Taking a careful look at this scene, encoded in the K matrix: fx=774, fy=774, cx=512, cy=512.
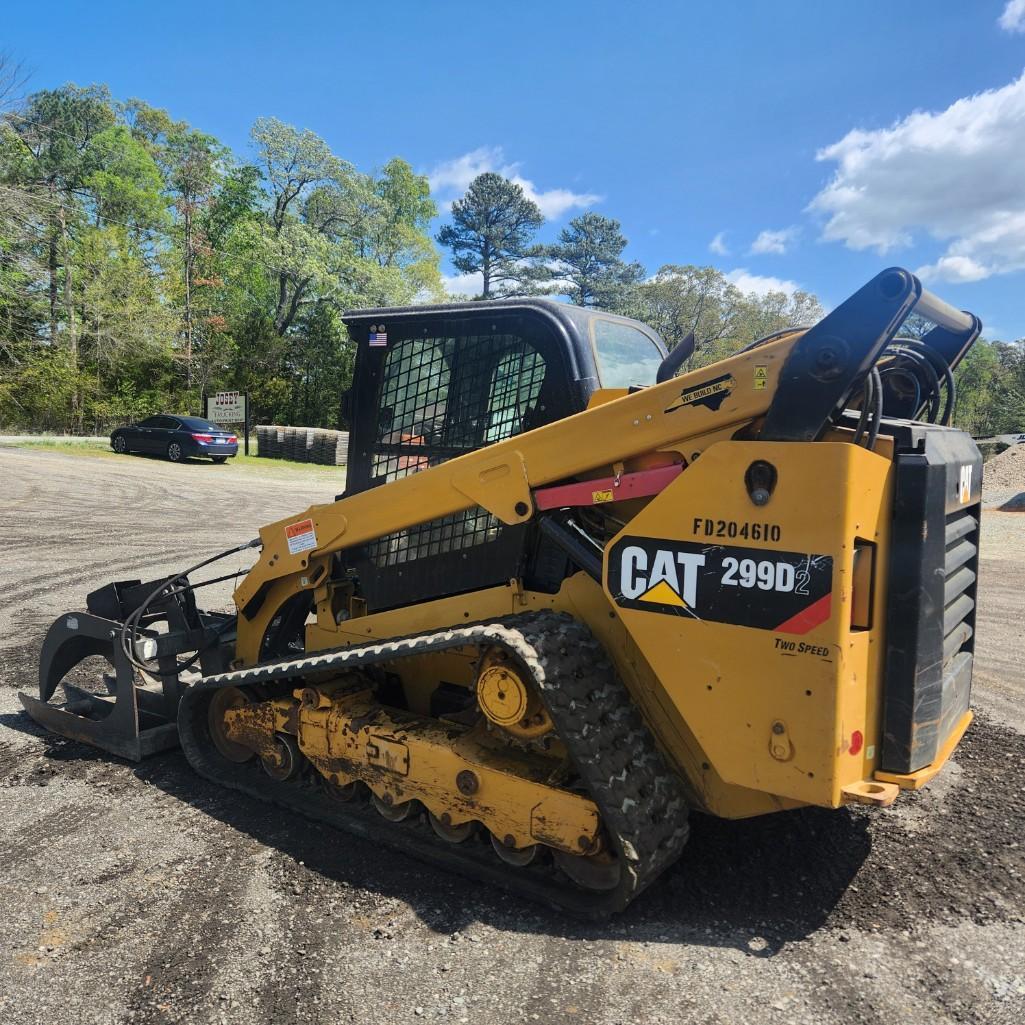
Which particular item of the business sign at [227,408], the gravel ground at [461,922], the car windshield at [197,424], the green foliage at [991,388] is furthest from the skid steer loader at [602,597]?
the green foliage at [991,388]

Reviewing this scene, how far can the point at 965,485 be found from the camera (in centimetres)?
306

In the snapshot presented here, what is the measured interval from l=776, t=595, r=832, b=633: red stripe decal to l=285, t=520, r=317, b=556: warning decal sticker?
235 centimetres

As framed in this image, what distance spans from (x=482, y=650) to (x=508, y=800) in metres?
0.60

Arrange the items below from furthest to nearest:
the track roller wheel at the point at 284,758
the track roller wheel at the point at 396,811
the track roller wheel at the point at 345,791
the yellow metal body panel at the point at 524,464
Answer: the track roller wheel at the point at 284,758
the track roller wheel at the point at 345,791
the track roller wheel at the point at 396,811
the yellow metal body panel at the point at 524,464

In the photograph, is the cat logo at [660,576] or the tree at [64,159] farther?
the tree at [64,159]

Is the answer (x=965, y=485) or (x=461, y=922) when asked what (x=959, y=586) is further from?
(x=461, y=922)

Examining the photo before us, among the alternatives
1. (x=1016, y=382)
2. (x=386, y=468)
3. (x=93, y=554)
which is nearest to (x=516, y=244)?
(x=1016, y=382)

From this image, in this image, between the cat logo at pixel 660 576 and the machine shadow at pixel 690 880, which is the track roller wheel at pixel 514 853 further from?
the cat logo at pixel 660 576

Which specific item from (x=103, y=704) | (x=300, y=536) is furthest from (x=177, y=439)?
(x=300, y=536)

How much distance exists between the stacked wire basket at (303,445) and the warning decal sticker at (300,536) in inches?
876

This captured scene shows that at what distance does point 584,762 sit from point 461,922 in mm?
809

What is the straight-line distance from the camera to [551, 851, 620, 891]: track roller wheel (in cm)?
294

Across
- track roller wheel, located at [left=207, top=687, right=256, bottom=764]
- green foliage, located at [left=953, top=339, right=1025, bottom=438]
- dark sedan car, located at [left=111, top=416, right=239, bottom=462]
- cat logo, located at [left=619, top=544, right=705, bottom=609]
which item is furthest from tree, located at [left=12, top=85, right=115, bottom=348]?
green foliage, located at [left=953, top=339, right=1025, bottom=438]

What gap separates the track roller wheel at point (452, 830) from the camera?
3.32 meters
